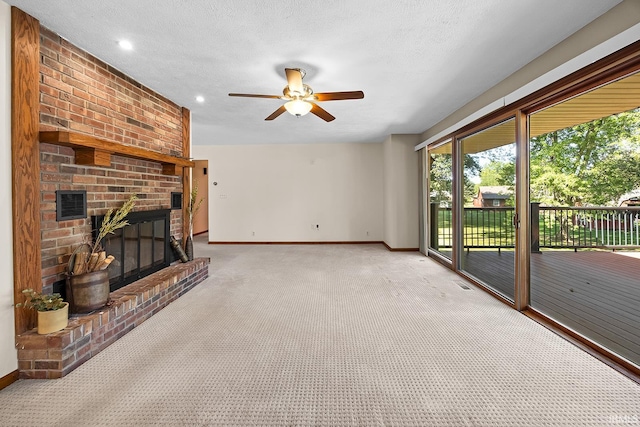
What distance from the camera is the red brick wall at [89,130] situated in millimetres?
2160

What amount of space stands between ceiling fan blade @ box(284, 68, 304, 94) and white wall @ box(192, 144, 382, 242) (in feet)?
13.9

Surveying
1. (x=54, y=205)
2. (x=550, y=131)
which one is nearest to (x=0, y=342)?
(x=54, y=205)

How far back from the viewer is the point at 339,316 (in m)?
2.77

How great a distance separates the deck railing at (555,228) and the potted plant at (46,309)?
4957mm

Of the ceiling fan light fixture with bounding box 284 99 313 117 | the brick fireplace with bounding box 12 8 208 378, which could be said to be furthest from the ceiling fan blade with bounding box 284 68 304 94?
the brick fireplace with bounding box 12 8 208 378

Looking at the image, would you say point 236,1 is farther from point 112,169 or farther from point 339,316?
point 339,316

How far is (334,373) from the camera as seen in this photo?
73.8 inches

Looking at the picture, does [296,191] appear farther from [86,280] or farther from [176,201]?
[86,280]

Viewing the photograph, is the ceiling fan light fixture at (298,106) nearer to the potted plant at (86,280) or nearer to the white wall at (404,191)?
the potted plant at (86,280)

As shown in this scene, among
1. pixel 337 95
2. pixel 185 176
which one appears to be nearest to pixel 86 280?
pixel 185 176

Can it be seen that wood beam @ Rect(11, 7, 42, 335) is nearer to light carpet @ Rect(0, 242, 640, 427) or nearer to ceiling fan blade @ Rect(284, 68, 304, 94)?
light carpet @ Rect(0, 242, 640, 427)

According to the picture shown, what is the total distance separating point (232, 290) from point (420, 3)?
3362mm

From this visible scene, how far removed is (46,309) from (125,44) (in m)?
2.11

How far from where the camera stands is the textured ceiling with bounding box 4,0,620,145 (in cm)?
194
